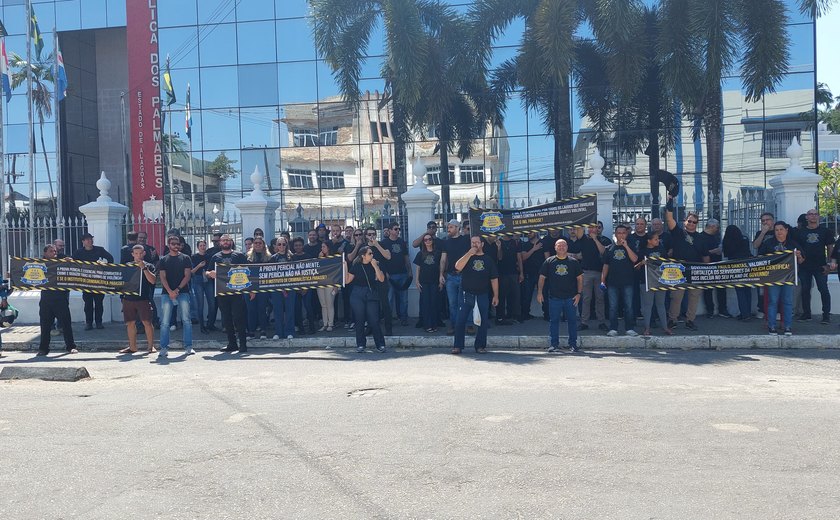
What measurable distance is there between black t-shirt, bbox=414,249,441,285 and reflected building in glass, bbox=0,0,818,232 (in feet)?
39.1

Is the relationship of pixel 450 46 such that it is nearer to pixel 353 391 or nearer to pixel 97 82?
pixel 353 391

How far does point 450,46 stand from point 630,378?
12352 millimetres

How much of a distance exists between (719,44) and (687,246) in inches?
252

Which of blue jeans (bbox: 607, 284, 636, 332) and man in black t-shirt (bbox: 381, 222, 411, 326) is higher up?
man in black t-shirt (bbox: 381, 222, 411, 326)

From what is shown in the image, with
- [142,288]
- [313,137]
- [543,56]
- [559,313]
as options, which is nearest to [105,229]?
[142,288]

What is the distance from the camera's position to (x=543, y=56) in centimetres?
1761

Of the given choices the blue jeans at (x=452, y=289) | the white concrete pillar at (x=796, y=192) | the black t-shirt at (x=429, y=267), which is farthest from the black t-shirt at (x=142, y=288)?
the white concrete pillar at (x=796, y=192)

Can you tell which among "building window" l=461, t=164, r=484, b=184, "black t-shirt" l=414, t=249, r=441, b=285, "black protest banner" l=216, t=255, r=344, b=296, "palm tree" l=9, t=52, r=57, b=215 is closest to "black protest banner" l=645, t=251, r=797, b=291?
"black t-shirt" l=414, t=249, r=441, b=285

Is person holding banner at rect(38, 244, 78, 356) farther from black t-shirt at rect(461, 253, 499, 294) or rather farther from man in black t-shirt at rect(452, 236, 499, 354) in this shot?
black t-shirt at rect(461, 253, 499, 294)

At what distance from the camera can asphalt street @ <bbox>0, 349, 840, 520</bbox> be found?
4879 millimetres

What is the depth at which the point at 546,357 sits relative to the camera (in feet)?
35.3

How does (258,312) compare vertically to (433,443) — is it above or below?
above

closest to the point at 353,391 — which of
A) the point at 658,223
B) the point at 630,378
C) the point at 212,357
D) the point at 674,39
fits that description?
the point at 630,378

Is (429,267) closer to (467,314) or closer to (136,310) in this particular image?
(467,314)
